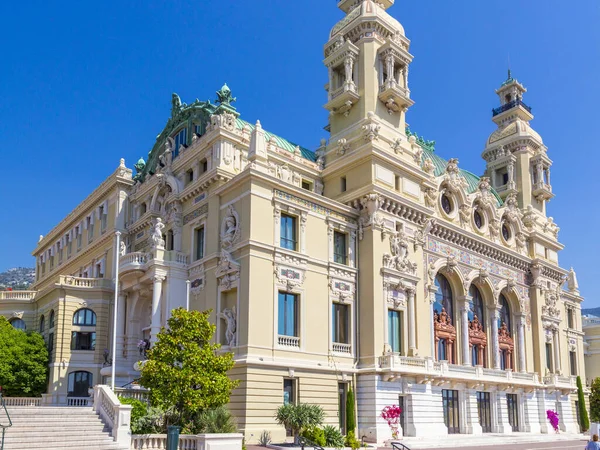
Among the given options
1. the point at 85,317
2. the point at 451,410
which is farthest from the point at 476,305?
the point at 85,317

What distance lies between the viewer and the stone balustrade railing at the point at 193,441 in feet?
80.7

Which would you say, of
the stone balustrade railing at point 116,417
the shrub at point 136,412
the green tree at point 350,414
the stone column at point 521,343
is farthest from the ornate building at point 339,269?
the stone balustrade railing at point 116,417

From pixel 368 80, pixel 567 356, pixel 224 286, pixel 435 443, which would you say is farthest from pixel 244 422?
pixel 567 356

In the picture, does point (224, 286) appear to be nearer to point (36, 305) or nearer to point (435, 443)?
point (435, 443)

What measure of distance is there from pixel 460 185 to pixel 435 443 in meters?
21.0

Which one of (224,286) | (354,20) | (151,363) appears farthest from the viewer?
(354,20)

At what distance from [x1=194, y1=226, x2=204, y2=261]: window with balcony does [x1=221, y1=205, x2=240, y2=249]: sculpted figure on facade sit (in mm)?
3569

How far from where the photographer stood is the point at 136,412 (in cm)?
2797

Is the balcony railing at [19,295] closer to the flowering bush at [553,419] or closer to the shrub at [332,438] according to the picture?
the shrub at [332,438]

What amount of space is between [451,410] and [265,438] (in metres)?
16.4

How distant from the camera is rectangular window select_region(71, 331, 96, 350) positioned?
45594mm

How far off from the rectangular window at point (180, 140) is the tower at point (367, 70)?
10544 millimetres

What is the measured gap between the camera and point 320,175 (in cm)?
4534

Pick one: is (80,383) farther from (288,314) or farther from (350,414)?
(350,414)
